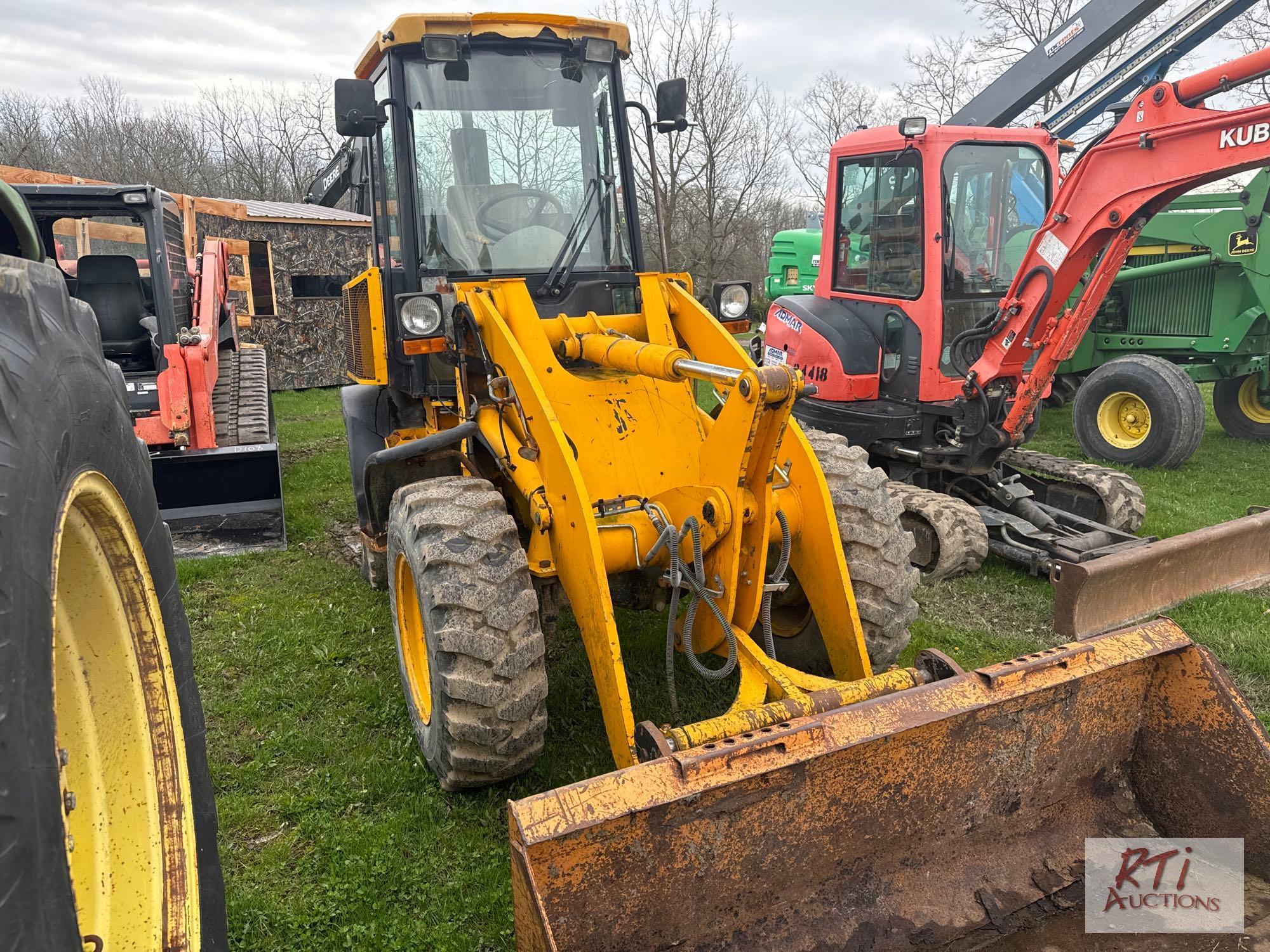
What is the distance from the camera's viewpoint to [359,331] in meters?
4.96

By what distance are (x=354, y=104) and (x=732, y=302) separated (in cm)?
188

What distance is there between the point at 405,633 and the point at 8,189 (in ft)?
7.85

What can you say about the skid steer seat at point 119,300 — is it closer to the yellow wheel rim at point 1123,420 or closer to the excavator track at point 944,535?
the excavator track at point 944,535

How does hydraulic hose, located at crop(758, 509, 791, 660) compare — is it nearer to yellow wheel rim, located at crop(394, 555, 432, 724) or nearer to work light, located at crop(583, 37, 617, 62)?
yellow wheel rim, located at crop(394, 555, 432, 724)

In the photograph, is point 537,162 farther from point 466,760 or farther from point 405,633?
point 466,760

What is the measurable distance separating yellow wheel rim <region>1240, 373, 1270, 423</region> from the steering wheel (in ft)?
28.4

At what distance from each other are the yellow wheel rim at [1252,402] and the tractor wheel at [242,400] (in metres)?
9.65

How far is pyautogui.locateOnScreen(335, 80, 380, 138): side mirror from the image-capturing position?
3.79m

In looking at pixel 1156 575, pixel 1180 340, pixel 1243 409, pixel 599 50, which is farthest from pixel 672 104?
pixel 1243 409

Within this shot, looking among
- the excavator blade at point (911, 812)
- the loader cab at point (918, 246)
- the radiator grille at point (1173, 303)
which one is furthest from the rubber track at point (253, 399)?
the radiator grille at point (1173, 303)

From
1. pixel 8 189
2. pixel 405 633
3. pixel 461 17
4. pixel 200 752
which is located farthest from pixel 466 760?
pixel 461 17

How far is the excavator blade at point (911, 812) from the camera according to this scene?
224cm

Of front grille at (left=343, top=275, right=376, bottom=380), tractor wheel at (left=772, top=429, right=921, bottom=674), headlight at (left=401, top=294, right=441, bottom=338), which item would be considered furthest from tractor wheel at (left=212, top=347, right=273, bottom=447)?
tractor wheel at (left=772, top=429, right=921, bottom=674)

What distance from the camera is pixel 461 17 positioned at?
13.1ft
